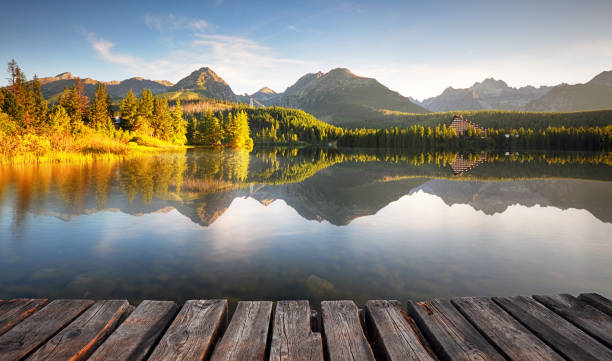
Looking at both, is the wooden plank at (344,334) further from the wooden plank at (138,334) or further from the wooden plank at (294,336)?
the wooden plank at (138,334)

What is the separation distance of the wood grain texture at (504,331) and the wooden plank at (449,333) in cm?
10

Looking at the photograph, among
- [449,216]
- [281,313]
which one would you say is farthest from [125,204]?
[449,216]

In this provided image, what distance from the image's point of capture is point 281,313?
154 inches

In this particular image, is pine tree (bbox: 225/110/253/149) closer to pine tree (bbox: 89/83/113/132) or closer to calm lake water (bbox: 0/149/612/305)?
pine tree (bbox: 89/83/113/132)

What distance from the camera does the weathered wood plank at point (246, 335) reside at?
121 inches

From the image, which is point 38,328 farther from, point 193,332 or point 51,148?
point 51,148

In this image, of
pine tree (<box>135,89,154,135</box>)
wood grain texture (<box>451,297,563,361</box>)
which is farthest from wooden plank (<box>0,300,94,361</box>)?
pine tree (<box>135,89,154,135</box>)

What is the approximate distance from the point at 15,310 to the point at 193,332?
98.2 inches

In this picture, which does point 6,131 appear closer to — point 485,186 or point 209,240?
point 209,240

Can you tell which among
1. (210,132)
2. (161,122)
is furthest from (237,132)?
(161,122)

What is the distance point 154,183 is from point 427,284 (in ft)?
58.9

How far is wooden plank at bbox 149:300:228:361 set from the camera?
10.1 ft

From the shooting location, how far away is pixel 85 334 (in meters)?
3.38

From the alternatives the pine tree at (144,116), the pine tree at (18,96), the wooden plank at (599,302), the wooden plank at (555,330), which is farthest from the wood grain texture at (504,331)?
the pine tree at (144,116)
